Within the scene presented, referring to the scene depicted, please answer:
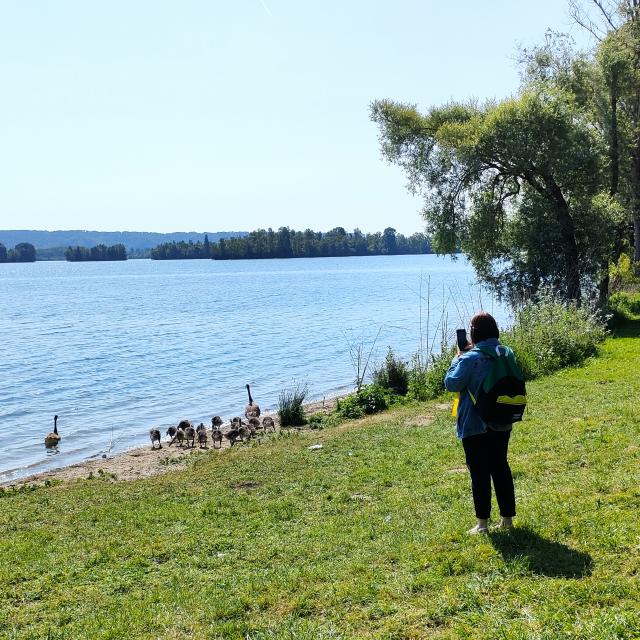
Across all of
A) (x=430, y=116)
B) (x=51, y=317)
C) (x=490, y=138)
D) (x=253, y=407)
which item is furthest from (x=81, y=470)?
(x=51, y=317)

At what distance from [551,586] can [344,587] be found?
5.24 feet

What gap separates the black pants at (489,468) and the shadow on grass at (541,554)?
9.3 inches

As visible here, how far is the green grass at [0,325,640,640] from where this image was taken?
476 centimetres

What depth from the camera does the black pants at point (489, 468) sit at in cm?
579

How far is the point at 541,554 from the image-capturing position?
5.38 meters

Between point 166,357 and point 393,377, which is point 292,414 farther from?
point 166,357

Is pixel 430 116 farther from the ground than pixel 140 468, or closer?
farther from the ground

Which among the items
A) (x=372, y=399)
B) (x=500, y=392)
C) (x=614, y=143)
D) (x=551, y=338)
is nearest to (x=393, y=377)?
(x=372, y=399)

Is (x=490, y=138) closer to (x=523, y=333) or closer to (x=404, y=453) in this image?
(x=523, y=333)

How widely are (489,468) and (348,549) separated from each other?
1.61 meters

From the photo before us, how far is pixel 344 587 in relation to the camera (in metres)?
5.41

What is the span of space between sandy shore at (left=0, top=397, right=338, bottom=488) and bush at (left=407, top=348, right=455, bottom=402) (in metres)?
3.63

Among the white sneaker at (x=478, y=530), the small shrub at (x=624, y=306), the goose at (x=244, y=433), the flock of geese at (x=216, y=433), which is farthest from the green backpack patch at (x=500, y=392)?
the small shrub at (x=624, y=306)

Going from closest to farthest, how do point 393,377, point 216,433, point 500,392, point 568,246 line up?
point 500,392, point 216,433, point 393,377, point 568,246
